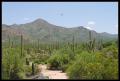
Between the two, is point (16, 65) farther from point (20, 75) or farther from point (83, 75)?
point (83, 75)

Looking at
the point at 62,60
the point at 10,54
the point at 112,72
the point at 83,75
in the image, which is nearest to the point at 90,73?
the point at 83,75

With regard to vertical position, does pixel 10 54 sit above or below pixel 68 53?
above

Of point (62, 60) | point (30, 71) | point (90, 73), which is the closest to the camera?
point (90, 73)

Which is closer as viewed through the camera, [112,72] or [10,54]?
[112,72]

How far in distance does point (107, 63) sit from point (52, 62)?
1421 centimetres

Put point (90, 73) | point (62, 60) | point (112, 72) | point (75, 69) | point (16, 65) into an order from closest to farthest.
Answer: point (112, 72) → point (90, 73) → point (75, 69) → point (16, 65) → point (62, 60)

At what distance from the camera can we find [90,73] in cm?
1568

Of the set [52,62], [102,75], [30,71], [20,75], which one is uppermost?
[102,75]

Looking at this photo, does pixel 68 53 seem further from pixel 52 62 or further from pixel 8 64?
pixel 8 64

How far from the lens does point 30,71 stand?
22.3 metres

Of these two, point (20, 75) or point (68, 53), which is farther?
point (68, 53)

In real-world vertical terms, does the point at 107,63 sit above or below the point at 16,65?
above

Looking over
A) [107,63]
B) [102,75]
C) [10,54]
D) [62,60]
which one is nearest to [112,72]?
[102,75]

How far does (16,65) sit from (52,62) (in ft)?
38.0
